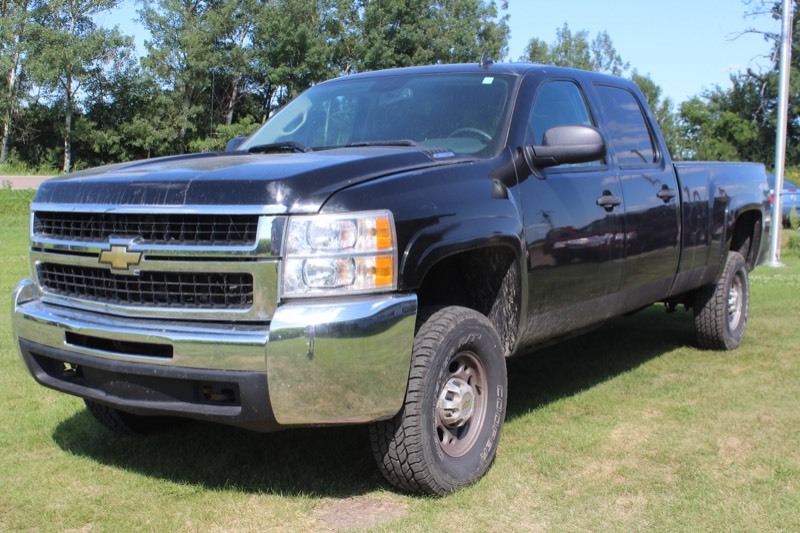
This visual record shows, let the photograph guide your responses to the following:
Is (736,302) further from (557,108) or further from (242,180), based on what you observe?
(242,180)

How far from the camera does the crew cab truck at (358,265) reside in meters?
3.23

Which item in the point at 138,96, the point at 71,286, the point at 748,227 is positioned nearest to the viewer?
the point at 71,286

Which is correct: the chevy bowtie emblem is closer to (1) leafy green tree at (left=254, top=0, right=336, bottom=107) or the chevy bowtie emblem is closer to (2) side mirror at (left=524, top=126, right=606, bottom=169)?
(2) side mirror at (left=524, top=126, right=606, bottom=169)

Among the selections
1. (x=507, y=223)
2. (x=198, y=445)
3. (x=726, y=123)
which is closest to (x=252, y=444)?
(x=198, y=445)

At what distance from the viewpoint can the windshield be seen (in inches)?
174

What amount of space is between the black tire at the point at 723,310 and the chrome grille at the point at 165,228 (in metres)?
4.61

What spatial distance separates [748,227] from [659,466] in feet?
12.6

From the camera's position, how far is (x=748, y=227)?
7.34 m

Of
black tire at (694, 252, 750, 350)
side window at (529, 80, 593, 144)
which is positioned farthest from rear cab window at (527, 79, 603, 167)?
black tire at (694, 252, 750, 350)

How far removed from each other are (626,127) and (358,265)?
2937mm

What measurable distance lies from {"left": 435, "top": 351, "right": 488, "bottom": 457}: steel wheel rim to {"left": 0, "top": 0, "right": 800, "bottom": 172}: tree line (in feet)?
133

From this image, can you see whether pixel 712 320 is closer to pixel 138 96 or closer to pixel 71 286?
pixel 71 286

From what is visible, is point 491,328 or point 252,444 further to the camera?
point 252,444

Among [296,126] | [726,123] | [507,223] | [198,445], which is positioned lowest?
[198,445]
